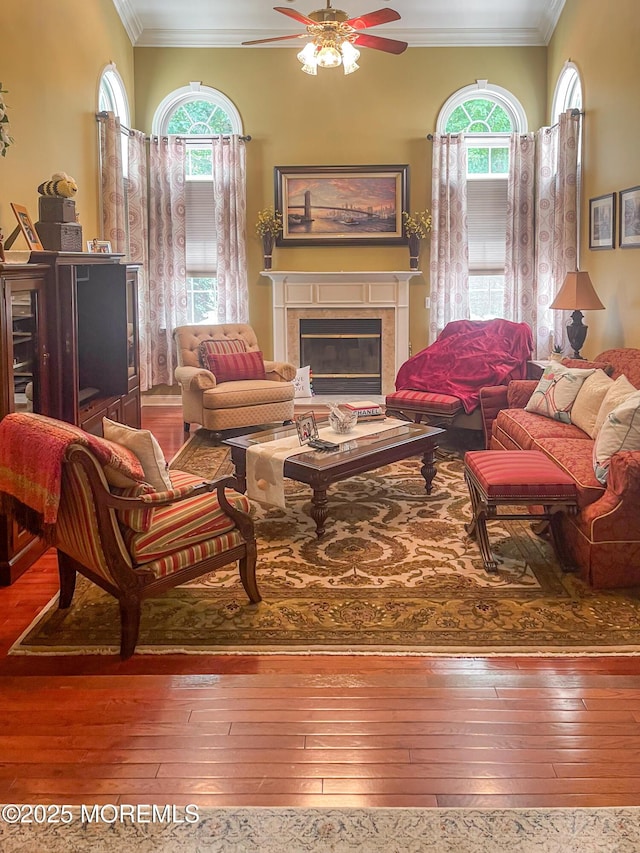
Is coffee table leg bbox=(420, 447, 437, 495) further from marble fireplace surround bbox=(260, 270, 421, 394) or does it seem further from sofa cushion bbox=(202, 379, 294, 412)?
marble fireplace surround bbox=(260, 270, 421, 394)

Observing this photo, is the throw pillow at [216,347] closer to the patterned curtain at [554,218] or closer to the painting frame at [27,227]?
the painting frame at [27,227]

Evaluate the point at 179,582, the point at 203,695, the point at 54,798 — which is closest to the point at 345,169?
the point at 179,582

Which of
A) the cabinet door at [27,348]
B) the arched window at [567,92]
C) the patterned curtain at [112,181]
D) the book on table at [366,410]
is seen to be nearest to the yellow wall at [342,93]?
the arched window at [567,92]

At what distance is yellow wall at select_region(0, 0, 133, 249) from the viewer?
17.8 feet

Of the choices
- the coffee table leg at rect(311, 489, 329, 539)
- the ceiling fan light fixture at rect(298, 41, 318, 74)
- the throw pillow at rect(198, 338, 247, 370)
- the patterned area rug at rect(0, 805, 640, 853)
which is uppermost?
the ceiling fan light fixture at rect(298, 41, 318, 74)

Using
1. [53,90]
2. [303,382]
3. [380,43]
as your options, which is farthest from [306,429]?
[303,382]

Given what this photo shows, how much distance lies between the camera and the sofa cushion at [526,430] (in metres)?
5.14

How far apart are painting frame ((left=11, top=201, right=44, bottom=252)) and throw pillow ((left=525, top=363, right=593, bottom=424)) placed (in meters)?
3.42

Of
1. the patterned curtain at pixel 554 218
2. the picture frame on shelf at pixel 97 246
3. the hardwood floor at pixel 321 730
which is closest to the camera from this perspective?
the hardwood floor at pixel 321 730

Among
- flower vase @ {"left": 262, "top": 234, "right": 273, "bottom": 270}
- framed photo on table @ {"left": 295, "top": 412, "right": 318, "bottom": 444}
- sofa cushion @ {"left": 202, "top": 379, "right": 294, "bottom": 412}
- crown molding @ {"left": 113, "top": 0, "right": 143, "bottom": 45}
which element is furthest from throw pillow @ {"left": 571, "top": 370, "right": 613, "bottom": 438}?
crown molding @ {"left": 113, "top": 0, "right": 143, "bottom": 45}

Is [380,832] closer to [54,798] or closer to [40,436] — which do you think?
[54,798]

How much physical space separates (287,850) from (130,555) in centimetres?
141

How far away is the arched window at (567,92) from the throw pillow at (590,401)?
3483 millimetres

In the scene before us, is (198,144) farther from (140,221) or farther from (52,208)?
(52,208)
